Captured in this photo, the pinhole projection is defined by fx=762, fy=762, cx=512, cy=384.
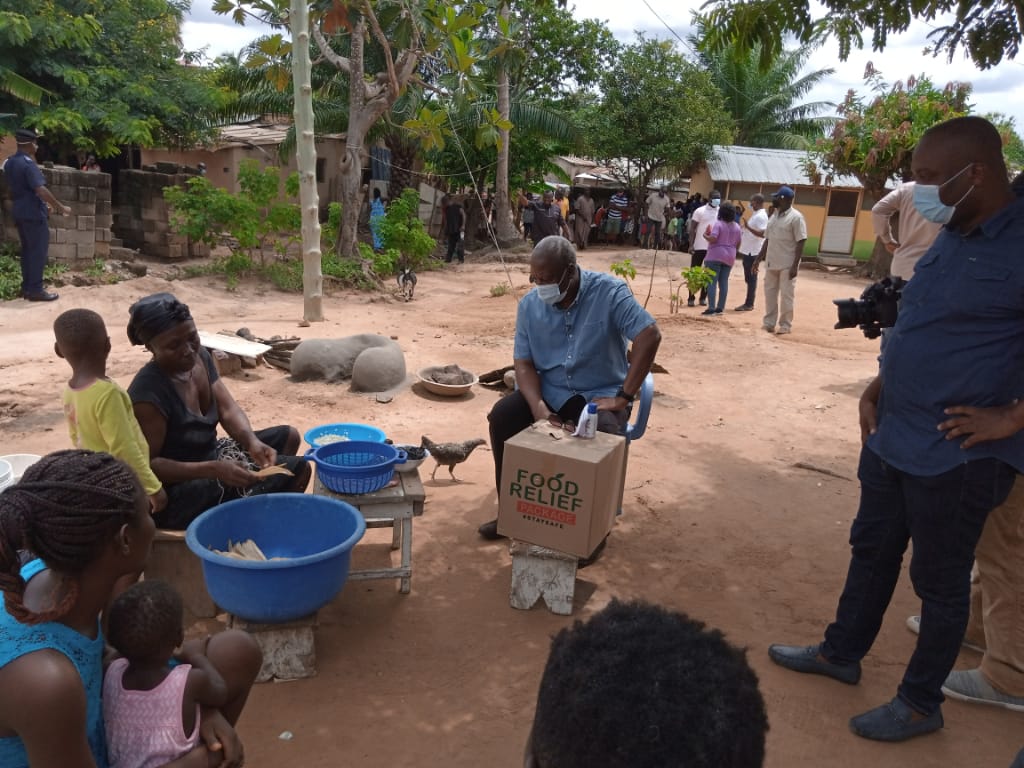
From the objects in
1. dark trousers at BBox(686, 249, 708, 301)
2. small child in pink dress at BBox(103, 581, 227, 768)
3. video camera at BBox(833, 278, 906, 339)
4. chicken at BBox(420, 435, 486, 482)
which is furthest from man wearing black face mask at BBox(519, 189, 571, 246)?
small child in pink dress at BBox(103, 581, 227, 768)

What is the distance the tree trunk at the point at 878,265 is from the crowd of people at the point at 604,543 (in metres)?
14.6

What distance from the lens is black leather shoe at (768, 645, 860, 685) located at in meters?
2.81

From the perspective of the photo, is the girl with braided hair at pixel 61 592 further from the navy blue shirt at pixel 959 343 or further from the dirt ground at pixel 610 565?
the navy blue shirt at pixel 959 343

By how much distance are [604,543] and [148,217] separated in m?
11.3

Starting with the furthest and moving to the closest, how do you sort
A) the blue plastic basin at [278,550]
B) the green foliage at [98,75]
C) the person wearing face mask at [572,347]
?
the green foliage at [98,75] < the person wearing face mask at [572,347] < the blue plastic basin at [278,550]

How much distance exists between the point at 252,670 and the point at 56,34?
517 inches

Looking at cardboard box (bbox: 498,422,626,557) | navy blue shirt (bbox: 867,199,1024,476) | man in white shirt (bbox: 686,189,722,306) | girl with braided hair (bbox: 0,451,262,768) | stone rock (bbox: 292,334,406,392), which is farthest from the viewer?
man in white shirt (bbox: 686,189,722,306)

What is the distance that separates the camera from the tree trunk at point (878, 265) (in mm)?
16172

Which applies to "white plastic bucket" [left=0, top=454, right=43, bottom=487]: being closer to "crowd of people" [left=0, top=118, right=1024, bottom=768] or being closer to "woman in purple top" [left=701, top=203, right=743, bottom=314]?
"crowd of people" [left=0, top=118, right=1024, bottom=768]

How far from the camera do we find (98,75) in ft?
42.1

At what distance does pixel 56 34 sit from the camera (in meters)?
11.7

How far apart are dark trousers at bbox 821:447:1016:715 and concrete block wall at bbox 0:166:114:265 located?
10779 mm

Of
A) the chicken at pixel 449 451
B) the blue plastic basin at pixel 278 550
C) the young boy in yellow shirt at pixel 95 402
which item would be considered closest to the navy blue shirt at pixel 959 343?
the blue plastic basin at pixel 278 550

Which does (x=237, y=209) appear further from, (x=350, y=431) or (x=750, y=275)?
(x=350, y=431)
